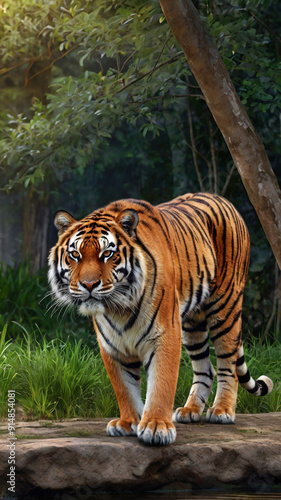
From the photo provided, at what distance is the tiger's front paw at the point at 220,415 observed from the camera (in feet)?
15.1

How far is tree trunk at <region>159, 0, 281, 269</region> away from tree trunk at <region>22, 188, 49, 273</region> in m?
6.14

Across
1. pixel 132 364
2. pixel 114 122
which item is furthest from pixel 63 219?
pixel 114 122

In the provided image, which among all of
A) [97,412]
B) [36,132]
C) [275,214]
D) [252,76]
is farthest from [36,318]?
[275,214]

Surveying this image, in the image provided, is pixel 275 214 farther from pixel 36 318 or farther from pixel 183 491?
pixel 36 318

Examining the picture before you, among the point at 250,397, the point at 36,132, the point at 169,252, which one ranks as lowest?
the point at 250,397

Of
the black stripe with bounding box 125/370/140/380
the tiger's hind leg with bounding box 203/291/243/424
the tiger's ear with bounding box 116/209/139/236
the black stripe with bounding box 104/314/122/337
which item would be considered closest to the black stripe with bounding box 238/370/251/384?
the tiger's hind leg with bounding box 203/291/243/424

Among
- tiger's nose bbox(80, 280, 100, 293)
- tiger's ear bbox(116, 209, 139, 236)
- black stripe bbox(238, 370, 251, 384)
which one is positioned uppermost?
tiger's ear bbox(116, 209, 139, 236)

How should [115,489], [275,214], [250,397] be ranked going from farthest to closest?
1. [250,397]
2. [275,214]
3. [115,489]

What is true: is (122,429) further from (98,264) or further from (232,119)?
(232,119)

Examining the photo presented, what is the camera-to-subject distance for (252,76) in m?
8.03

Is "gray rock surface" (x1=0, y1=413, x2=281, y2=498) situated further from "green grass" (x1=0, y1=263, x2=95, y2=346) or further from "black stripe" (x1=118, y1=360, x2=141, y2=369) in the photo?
"green grass" (x1=0, y1=263, x2=95, y2=346)

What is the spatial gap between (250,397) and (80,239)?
2507mm

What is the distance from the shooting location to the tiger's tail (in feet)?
16.1

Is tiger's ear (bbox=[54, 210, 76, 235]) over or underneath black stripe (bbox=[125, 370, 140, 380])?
over
